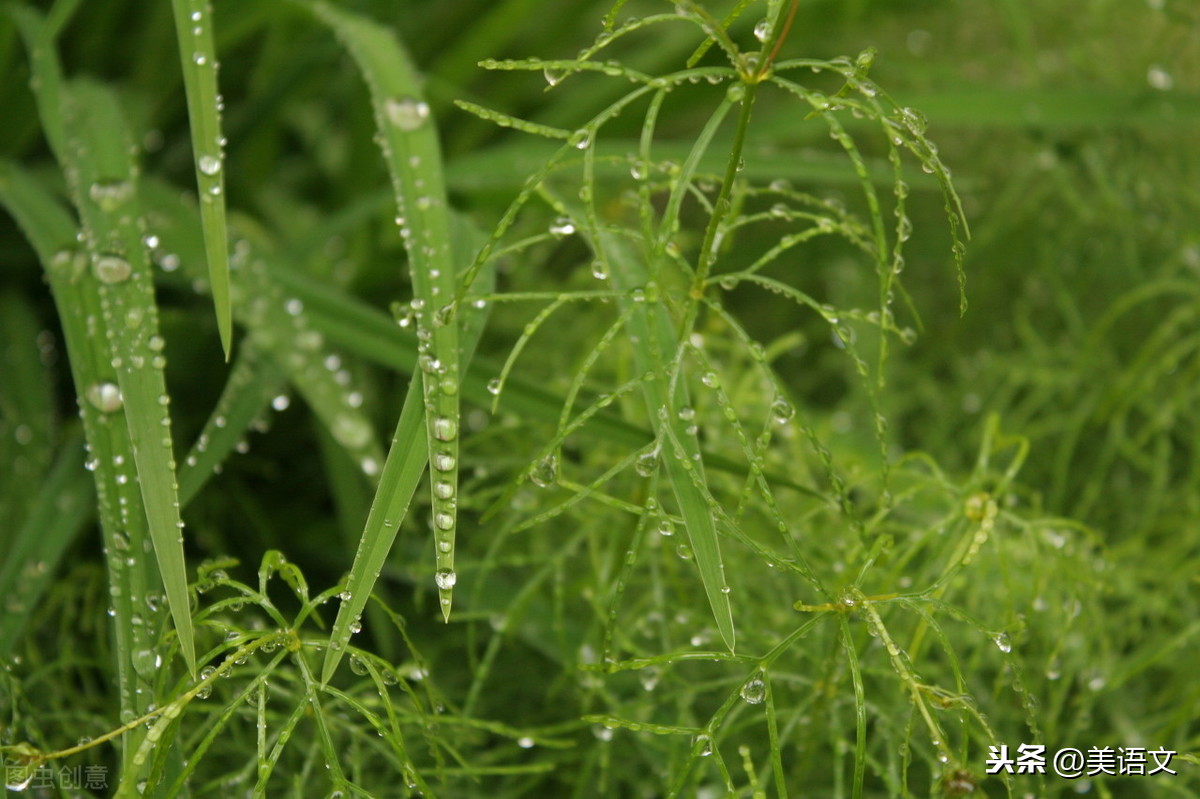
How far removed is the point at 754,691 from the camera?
1.34 ft

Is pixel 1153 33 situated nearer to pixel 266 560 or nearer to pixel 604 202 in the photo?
pixel 604 202

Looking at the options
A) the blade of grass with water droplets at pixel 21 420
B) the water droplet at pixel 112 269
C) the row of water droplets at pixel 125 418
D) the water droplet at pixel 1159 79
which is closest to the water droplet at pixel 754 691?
the row of water droplets at pixel 125 418

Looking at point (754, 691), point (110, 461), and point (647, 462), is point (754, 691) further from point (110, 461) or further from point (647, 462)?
point (110, 461)

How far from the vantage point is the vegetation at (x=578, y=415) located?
398mm

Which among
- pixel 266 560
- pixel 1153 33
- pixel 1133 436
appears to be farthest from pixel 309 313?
pixel 1153 33

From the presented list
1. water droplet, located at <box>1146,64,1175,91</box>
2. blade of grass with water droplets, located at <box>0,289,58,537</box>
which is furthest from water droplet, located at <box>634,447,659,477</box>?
water droplet, located at <box>1146,64,1175,91</box>

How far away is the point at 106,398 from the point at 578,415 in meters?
0.22

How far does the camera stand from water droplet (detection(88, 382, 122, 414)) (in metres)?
0.48

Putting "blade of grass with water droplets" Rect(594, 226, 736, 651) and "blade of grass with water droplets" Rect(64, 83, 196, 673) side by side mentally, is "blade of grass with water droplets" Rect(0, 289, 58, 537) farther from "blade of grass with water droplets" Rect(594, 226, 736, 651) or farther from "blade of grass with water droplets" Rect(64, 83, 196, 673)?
"blade of grass with water droplets" Rect(594, 226, 736, 651)

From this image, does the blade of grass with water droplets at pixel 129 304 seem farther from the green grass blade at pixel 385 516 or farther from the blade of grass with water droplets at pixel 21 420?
the blade of grass with water droplets at pixel 21 420

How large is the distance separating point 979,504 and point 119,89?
29.9 inches

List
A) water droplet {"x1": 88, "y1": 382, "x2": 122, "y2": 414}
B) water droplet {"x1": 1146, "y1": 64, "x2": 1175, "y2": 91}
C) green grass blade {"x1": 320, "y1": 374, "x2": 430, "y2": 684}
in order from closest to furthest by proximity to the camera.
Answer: green grass blade {"x1": 320, "y1": 374, "x2": 430, "y2": 684} < water droplet {"x1": 88, "y1": 382, "x2": 122, "y2": 414} < water droplet {"x1": 1146, "y1": 64, "x2": 1175, "y2": 91}

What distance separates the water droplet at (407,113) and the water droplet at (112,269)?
0.15 m

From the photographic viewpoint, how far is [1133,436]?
877 millimetres
